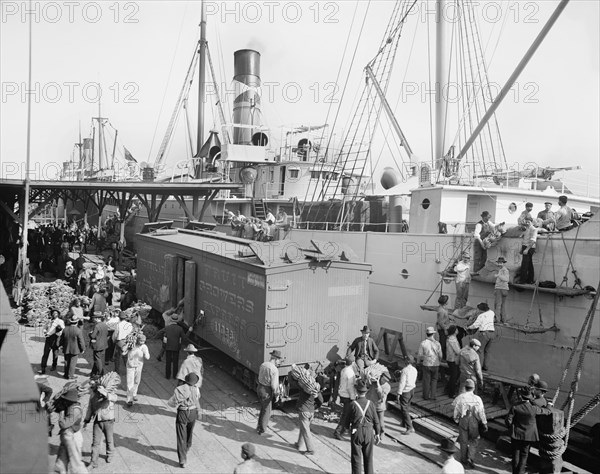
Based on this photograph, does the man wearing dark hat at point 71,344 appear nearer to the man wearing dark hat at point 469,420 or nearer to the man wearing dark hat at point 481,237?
the man wearing dark hat at point 469,420

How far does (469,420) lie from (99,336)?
7.61 meters

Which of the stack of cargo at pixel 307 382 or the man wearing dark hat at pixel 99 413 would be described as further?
the stack of cargo at pixel 307 382

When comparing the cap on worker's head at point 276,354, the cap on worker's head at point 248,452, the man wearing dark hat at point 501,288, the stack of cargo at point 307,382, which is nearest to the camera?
the cap on worker's head at point 248,452

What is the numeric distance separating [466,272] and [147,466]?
8.50 meters

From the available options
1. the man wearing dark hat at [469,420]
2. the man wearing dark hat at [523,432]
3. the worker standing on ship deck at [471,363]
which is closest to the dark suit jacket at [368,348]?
the worker standing on ship deck at [471,363]

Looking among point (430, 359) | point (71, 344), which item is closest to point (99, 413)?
point (71, 344)

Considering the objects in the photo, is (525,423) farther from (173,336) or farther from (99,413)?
(173,336)

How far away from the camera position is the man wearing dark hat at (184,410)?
6941 mm

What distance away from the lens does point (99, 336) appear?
9859mm

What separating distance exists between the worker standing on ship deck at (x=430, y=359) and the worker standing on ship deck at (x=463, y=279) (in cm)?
249

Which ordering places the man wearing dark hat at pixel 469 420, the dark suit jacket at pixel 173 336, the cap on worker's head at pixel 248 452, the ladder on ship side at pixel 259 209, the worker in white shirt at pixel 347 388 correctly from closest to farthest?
the cap on worker's head at pixel 248 452 → the man wearing dark hat at pixel 469 420 → the worker in white shirt at pixel 347 388 → the dark suit jacket at pixel 173 336 → the ladder on ship side at pixel 259 209

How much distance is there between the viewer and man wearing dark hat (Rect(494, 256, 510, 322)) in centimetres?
1096

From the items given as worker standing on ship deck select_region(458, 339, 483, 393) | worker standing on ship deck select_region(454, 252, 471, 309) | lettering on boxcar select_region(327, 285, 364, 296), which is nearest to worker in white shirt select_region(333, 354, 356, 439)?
lettering on boxcar select_region(327, 285, 364, 296)

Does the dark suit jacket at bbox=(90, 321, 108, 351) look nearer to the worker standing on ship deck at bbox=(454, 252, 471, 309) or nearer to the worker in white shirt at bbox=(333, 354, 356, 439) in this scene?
the worker in white shirt at bbox=(333, 354, 356, 439)
